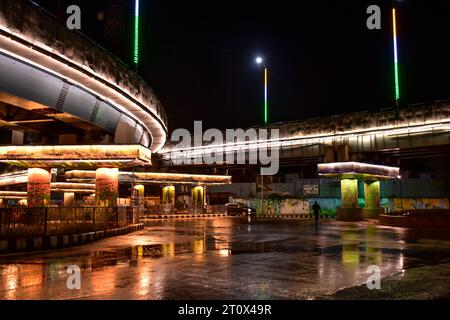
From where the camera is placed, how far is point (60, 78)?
16.7 m

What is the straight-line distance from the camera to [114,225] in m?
22.7

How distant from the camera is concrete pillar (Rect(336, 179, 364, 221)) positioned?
1531 inches

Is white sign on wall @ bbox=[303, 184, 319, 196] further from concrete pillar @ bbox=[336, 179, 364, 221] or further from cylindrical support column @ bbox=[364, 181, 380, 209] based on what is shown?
concrete pillar @ bbox=[336, 179, 364, 221]

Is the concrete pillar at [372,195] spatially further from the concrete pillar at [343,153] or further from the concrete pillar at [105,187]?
the concrete pillar at [105,187]

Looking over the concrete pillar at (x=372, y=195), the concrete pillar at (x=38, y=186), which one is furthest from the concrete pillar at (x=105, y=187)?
the concrete pillar at (x=372, y=195)

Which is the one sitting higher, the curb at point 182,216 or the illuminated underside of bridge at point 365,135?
the illuminated underside of bridge at point 365,135

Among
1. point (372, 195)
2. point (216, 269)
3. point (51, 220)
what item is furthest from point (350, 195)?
point (216, 269)

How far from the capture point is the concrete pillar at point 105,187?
26.7 meters

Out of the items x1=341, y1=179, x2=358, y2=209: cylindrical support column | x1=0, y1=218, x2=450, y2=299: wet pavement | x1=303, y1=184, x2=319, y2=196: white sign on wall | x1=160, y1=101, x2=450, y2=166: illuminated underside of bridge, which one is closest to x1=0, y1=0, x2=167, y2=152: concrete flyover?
x1=0, y1=218, x2=450, y2=299: wet pavement

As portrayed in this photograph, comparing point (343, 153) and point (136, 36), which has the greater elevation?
point (136, 36)

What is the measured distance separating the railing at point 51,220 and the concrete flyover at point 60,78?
4124 mm

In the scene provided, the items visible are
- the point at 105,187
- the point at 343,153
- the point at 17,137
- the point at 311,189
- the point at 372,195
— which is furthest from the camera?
the point at 311,189

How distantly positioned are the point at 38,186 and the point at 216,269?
66.5 feet

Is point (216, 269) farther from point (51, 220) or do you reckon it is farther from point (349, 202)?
point (349, 202)
